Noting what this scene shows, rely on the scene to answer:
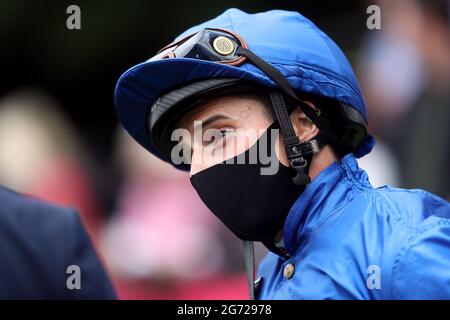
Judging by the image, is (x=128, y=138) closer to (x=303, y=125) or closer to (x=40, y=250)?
(x=303, y=125)

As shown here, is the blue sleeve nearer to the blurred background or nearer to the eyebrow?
the eyebrow

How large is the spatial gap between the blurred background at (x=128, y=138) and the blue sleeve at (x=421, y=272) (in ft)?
7.34

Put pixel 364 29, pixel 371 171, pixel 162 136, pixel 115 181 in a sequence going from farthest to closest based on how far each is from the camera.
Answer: pixel 115 181 < pixel 364 29 < pixel 371 171 < pixel 162 136

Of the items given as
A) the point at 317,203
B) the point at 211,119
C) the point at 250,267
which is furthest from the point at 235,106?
the point at 250,267

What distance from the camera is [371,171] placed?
4.52m

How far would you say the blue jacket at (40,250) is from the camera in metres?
2.29

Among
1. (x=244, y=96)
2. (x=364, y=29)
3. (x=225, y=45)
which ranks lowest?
(x=244, y=96)

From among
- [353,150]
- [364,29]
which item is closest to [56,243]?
[353,150]

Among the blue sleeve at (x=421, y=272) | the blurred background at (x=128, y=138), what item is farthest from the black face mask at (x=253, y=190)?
the blurred background at (x=128, y=138)

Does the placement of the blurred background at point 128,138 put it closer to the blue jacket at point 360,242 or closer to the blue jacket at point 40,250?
the blue jacket at point 360,242

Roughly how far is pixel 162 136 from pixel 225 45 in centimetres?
45

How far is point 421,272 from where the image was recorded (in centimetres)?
204

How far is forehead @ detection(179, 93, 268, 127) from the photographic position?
2.53m
